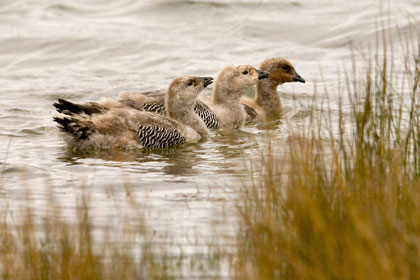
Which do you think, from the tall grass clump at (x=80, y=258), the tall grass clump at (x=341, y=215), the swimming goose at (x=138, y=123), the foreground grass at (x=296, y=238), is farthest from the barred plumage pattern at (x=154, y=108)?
the tall grass clump at (x=80, y=258)

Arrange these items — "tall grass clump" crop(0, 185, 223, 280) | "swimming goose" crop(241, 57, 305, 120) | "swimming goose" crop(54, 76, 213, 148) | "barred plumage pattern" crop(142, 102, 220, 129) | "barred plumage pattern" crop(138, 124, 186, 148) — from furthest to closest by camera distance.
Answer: "swimming goose" crop(241, 57, 305, 120) → "barred plumage pattern" crop(142, 102, 220, 129) → "barred plumage pattern" crop(138, 124, 186, 148) → "swimming goose" crop(54, 76, 213, 148) → "tall grass clump" crop(0, 185, 223, 280)

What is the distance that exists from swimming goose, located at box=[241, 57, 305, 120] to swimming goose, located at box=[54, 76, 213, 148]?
237cm

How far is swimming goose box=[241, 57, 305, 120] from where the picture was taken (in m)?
13.8

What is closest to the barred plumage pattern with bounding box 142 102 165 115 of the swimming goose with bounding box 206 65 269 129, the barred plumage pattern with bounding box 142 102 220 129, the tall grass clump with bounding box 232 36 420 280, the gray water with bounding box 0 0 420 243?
the barred plumage pattern with bounding box 142 102 220 129

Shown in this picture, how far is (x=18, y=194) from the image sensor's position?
7.79 meters

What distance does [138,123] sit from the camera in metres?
10.7

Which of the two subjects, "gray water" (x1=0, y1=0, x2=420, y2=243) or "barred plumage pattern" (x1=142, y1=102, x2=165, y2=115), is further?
"barred plumage pattern" (x1=142, y1=102, x2=165, y2=115)

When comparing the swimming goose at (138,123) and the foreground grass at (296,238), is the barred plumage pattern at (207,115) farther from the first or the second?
the foreground grass at (296,238)

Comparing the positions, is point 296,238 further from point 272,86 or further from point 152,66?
point 152,66

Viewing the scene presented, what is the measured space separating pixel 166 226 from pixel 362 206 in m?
2.09

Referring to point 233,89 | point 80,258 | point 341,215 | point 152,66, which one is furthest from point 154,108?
point 80,258

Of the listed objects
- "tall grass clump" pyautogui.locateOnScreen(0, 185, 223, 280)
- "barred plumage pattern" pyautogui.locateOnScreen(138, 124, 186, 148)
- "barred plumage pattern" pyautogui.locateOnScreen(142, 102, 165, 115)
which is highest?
"barred plumage pattern" pyautogui.locateOnScreen(142, 102, 165, 115)

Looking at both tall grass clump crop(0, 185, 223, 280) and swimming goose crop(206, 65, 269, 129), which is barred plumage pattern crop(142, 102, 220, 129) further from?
tall grass clump crop(0, 185, 223, 280)

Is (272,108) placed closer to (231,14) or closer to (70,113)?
(70,113)
